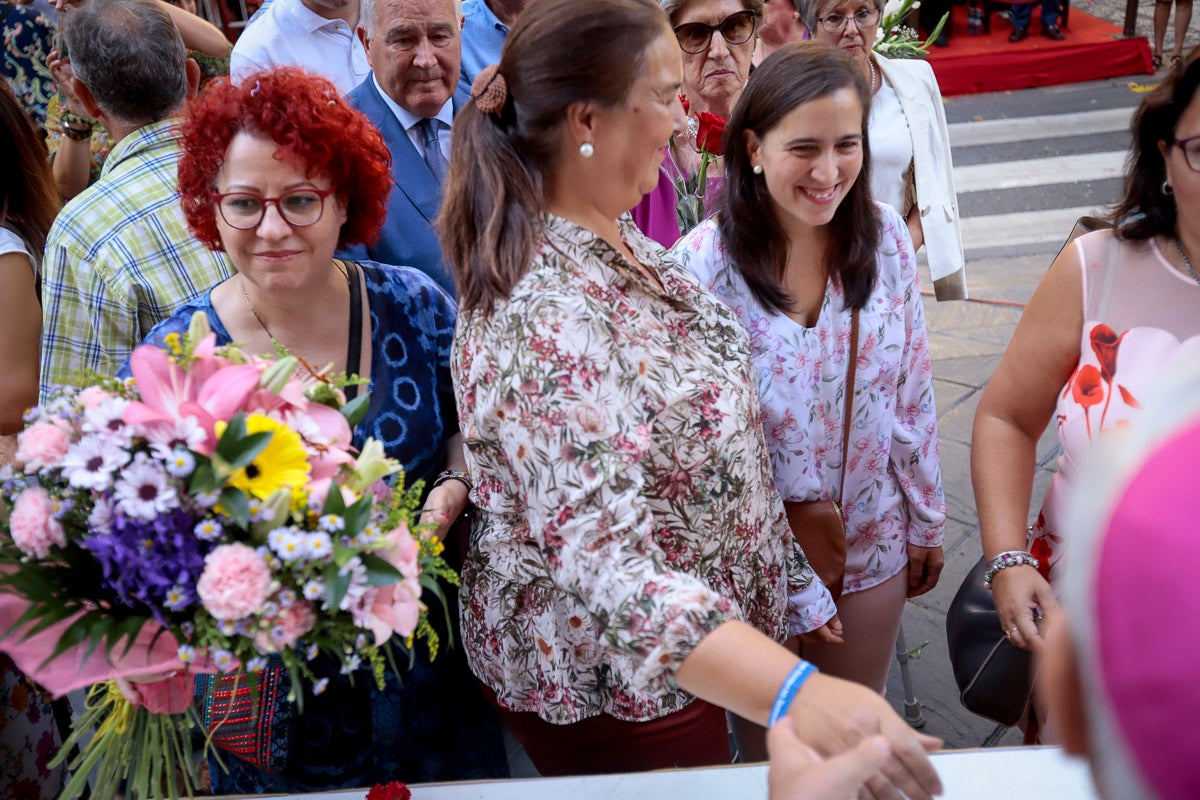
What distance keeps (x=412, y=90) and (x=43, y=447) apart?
1.70m

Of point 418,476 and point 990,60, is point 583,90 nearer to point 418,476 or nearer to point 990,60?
point 418,476

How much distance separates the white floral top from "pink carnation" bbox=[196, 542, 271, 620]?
47.7 inches

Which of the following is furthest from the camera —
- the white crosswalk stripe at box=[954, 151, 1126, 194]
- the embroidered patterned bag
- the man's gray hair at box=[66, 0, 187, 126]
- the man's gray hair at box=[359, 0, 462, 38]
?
the white crosswalk stripe at box=[954, 151, 1126, 194]

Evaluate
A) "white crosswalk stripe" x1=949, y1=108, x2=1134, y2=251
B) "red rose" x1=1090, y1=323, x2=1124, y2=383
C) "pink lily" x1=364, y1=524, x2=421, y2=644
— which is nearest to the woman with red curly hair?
"pink lily" x1=364, y1=524, x2=421, y2=644

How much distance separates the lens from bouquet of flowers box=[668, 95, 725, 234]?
8.73 feet

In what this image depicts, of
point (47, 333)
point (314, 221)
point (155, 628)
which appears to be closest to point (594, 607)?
point (155, 628)

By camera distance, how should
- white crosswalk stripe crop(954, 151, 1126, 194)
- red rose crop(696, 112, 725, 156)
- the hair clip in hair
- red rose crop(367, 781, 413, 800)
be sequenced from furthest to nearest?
white crosswalk stripe crop(954, 151, 1126, 194) < red rose crop(696, 112, 725, 156) < the hair clip in hair < red rose crop(367, 781, 413, 800)

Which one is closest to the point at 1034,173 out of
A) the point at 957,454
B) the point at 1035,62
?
the point at 1035,62

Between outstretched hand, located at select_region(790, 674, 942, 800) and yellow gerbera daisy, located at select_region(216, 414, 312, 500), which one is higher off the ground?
yellow gerbera daisy, located at select_region(216, 414, 312, 500)

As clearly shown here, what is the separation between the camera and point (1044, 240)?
658cm

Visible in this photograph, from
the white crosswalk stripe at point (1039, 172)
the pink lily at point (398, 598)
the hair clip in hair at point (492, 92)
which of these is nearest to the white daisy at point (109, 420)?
the pink lily at point (398, 598)

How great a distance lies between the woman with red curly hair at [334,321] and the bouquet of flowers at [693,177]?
92cm

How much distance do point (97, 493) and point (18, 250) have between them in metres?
1.40

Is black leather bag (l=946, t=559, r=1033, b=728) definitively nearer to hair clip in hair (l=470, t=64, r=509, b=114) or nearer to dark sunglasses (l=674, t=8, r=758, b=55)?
hair clip in hair (l=470, t=64, r=509, b=114)
